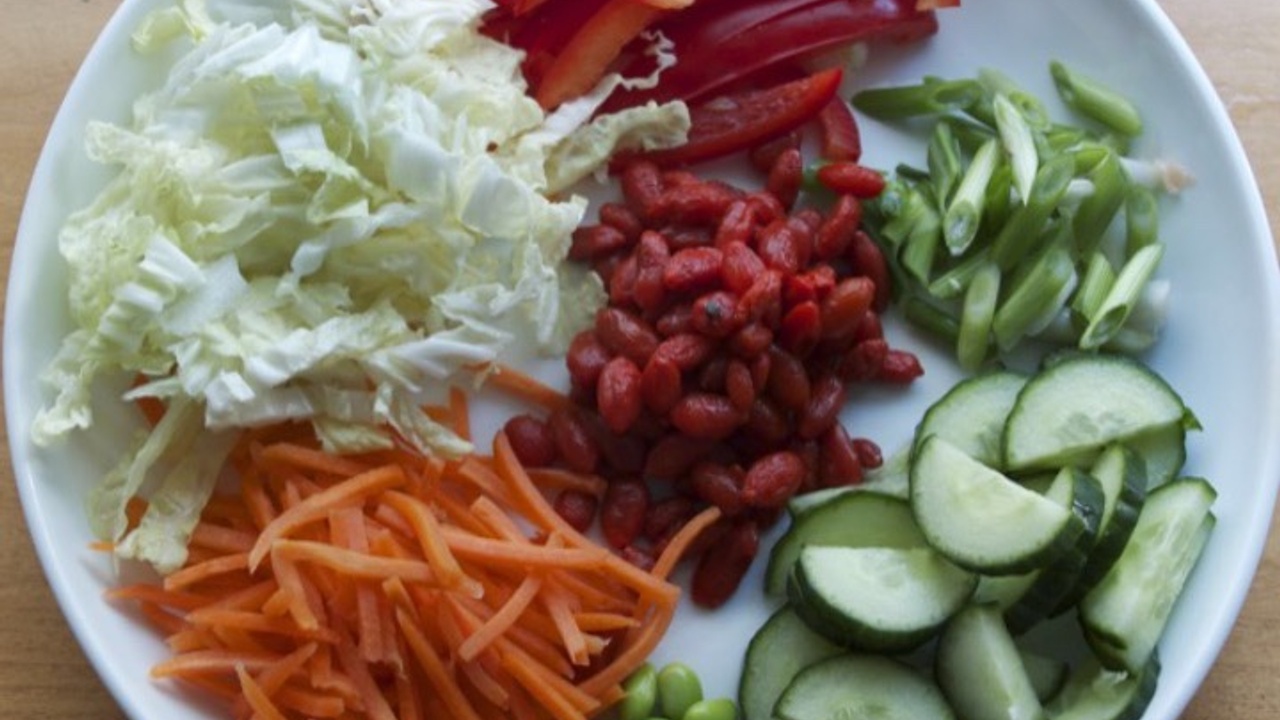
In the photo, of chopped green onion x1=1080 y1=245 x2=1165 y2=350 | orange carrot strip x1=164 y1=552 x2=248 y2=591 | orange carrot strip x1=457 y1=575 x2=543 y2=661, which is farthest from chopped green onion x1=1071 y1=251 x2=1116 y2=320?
orange carrot strip x1=164 y1=552 x2=248 y2=591

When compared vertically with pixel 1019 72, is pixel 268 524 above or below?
below

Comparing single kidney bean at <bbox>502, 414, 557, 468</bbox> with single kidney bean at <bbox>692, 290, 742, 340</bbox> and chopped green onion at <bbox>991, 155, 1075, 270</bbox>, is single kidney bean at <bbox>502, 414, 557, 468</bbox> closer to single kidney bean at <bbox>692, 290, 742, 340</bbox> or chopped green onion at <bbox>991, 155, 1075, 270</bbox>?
single kidney bean at <bbox>692, 290, 742, 340</bbox>

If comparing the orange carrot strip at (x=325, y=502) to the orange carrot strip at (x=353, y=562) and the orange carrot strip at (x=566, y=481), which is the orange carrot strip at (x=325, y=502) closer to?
the orange carrot strip at (x=353, y=562)

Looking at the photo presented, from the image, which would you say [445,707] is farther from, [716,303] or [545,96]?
[545,96]

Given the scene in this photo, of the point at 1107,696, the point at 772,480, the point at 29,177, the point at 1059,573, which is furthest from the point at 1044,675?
the point at 29,177

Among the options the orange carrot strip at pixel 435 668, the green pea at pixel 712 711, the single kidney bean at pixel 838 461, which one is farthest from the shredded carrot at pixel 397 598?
the single kidney bean at pixel 838 461

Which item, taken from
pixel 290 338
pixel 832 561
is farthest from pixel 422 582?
pixel 832 561
